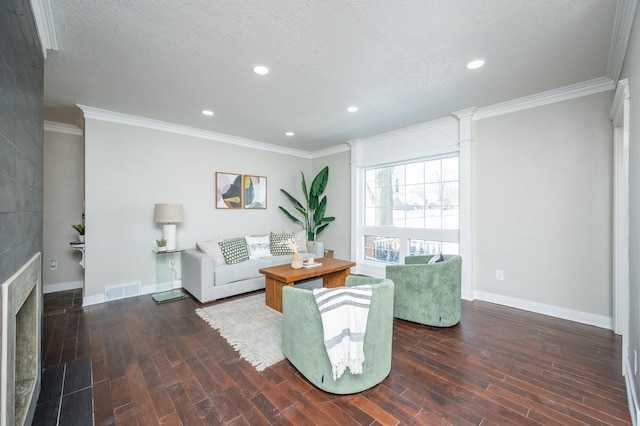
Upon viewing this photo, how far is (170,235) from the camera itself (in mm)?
4020

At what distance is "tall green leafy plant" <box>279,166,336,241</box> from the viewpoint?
565cm

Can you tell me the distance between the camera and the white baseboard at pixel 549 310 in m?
2.90

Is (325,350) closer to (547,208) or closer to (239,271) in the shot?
(239,271)

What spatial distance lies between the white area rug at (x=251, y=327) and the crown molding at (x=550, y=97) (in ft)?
12.2

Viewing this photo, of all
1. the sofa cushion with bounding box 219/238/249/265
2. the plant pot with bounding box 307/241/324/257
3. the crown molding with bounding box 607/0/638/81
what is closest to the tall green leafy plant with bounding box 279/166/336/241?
the plant pot with bounding box 307/241/324/257

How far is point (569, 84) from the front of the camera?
2938mm

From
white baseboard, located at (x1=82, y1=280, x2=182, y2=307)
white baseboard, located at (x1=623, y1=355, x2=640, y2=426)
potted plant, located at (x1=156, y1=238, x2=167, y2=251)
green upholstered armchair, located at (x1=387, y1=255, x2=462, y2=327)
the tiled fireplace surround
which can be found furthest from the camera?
potted plant, located at (x1=156, y1=238, x2=167, y2=251)

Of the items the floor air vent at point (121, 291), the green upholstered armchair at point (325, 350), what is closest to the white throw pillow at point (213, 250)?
the floor air vent at point (121, 291)

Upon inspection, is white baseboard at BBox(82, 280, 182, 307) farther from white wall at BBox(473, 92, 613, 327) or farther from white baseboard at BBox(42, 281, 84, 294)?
white wall at BBox(473, 92, 613, 327)

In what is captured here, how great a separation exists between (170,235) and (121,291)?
0.99 metres

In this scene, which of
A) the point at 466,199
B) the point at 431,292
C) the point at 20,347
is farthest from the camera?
the point at 466,199

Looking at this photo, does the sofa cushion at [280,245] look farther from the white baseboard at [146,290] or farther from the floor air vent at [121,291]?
the floor air vent at [121,291]

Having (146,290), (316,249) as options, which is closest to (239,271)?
(146,290)

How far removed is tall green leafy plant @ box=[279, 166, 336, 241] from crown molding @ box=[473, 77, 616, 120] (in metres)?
2.91
